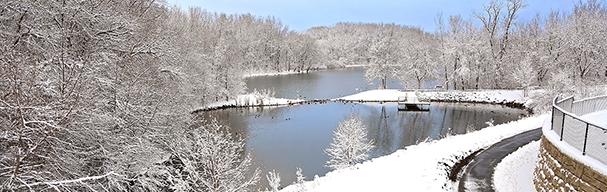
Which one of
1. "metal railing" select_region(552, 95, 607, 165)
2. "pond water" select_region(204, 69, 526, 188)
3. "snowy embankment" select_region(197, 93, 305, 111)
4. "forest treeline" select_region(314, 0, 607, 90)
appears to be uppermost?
"forest treeline" select_region(314, 0, 607, 90)

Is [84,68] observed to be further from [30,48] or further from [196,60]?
[196,60]

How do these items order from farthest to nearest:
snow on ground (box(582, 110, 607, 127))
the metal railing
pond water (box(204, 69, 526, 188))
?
pond water (box(204, 69, 526, 188)), snow on ground (box(582, 110, 607, 127)), the metal railing

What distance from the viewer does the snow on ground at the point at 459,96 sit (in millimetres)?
31266

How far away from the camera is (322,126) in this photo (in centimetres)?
2256

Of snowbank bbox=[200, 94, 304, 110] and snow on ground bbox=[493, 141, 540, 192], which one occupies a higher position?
snowbank bbox=[200, 94, 304, 110]

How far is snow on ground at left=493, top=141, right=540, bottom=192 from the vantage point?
8.96m

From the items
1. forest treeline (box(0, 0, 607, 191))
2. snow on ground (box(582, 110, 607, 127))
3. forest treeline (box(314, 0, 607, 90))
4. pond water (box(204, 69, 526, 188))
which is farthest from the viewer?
forest treeline (box(314, 0, 607, 90))

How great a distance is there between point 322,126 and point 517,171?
45.1 feet

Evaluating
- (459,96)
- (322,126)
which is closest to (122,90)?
(322,126)

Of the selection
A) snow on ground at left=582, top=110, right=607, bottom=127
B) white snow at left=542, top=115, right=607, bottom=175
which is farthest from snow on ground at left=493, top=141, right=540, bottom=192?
snow on ground at left=582, top=110, right=607, bottom=127

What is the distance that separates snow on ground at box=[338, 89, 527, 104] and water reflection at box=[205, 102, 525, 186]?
82.7 inches

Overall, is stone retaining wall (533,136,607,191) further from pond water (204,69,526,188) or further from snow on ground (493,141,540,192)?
pond water (204,69,526,188)

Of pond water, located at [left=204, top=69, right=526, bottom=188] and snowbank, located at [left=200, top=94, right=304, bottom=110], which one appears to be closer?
pond water, located at [left=204, top=69, right=526, bottom=188]

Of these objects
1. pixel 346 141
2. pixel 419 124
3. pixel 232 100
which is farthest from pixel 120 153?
pixel 232 100
